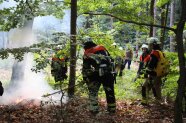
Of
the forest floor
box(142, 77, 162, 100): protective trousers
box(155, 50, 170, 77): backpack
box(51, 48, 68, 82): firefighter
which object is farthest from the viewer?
box(142, 77, 162, 100): protective trousers

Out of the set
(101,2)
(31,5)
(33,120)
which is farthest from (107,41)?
(33,120)

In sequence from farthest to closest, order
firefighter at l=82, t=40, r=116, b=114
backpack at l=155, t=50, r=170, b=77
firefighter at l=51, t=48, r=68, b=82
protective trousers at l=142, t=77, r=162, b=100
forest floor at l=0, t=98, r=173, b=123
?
protective trousers at l=142, t=77, r=162, b=100
backpack at l=155, t=50, r=170, b=77
firefighter at l=82, t=40, r=116, b=114
forest floor at l=0, t=98, r=173, b=123
firefighter at l=51, t=48, r=68, b=82

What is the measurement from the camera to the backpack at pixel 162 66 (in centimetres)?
959

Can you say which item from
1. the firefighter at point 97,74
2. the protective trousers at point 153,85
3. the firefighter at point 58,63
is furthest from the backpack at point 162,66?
the firefighter at point 58,63

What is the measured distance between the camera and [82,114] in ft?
26.8

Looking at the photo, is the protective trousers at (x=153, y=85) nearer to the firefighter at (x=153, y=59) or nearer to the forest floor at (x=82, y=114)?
the firefighter at (x=153, y=59)

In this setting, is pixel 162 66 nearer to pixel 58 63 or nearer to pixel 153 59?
pixel 153 59

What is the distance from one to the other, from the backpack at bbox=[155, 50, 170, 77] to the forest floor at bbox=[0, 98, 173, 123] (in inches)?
35.4

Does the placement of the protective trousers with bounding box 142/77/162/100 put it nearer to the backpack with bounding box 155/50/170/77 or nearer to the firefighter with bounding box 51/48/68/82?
the backpack with bounding box 155/50/170/77

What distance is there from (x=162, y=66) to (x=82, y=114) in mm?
2817

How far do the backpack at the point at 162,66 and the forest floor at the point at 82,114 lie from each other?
0.90 m

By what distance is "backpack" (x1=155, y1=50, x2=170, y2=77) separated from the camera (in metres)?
9.59

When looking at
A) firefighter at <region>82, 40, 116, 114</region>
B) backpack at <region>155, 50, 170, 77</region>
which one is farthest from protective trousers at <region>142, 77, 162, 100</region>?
firefighter at <region>82, 40, 116, 114</region>

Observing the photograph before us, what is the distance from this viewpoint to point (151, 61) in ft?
31.8
